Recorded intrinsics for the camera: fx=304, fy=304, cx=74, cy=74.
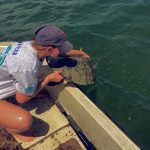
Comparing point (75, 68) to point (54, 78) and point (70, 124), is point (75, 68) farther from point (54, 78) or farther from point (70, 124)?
point (70, 124)

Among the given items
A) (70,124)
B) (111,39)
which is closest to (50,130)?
(70,124)

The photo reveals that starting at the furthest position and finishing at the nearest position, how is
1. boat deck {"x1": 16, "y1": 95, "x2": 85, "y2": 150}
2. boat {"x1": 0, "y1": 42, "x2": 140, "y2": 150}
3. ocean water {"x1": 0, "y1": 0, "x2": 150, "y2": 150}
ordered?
ocean water {"x1": 0, "y1": 0, "x2": 150, "y2": 150}, boat deck {"x1": 16, "y1": 95, "x2": 85, "y2": 150}, boat {"x1": 0, "y1": 42, "x2": 140, "y2": 150}

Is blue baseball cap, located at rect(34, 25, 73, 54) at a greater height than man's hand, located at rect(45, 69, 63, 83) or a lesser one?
greater

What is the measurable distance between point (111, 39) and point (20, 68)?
330cm

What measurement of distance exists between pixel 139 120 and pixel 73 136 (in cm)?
137

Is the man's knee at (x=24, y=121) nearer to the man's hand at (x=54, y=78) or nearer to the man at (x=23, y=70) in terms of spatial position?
the man at (x=23, y=70)

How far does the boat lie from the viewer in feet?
12.5

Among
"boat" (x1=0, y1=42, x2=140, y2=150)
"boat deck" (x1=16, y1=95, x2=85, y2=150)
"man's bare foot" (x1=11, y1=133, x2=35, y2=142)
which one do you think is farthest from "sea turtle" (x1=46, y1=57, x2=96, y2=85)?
"man's bare foot" (x1=11, y1=133, x2=35, y2=142)

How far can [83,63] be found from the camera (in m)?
4.90

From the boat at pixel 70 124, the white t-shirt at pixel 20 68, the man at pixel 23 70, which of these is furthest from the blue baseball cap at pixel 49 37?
the boat at pixel 70 124

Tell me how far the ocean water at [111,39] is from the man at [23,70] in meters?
1.29

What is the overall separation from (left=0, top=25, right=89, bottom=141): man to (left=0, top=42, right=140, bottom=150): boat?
11.7 inches

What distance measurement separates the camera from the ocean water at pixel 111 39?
5176 millimetres

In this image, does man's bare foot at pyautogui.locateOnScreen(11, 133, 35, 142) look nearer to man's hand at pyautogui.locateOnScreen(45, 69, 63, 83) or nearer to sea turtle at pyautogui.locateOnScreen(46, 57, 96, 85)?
man's hand at pyautogui.locateOnScreen(45, 69, 63, 83)
